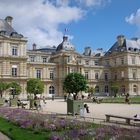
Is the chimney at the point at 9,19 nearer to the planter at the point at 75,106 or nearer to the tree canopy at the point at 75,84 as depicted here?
the tree canopy at the point at 75,84

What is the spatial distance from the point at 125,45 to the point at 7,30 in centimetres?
2941

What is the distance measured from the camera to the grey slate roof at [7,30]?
5393 cm

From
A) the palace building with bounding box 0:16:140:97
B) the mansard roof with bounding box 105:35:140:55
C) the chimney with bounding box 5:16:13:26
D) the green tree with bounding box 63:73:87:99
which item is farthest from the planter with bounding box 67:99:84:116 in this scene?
the mansard roof with bounding box 105:35:140:55

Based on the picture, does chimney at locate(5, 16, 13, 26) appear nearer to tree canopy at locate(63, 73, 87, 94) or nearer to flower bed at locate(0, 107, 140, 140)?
tree canopy at locate(63, 73, 87, 94)

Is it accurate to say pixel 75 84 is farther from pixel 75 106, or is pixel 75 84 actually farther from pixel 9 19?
pixel 9 19

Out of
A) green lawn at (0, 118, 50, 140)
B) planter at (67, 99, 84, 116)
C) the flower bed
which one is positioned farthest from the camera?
planter at (67, 99, 84, 116)

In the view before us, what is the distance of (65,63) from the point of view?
64625mm

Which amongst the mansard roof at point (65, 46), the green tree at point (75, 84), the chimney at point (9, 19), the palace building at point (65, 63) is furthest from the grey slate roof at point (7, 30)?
the green tree at point (75, 84)

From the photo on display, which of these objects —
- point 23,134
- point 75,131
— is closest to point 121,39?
point 23,134

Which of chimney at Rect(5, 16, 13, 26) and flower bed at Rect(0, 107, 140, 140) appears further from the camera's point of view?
chimney at Rect(5, 16, 13, 26)

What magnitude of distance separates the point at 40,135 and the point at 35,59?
5679 cm

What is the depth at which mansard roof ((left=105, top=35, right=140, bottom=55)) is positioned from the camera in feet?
235

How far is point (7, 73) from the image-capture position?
5322 centimetres

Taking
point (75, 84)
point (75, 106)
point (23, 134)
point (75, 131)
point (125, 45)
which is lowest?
point (23, 134)
